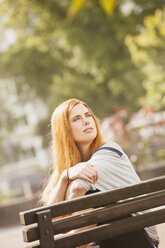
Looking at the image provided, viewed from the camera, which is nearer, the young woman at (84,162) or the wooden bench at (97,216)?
the wooden bench at (97,216)

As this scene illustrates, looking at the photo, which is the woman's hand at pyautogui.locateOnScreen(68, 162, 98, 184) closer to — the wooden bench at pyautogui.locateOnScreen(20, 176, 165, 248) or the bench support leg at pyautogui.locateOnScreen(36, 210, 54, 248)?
the wooden bench at pyautogui.locateOnScreen(20, 176, 165, 248)

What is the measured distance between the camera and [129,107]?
24.4 metres

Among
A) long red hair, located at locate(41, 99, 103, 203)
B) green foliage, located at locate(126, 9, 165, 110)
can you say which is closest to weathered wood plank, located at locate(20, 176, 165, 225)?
long red hair, located at locate(41, 99, 103, 203)

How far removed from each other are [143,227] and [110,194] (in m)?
0.28

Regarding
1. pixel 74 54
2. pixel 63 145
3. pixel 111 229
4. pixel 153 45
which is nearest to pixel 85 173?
pixel 111 229

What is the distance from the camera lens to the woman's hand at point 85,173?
222cm

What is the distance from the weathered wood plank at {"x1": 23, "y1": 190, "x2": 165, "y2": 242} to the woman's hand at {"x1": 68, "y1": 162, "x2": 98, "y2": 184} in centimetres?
18

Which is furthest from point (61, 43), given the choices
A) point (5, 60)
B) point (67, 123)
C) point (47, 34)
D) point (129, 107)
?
point (67, 123)

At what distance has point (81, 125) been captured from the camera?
269 cm

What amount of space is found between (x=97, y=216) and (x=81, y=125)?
0.64 metres

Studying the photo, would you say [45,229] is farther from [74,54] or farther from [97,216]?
[74,54]

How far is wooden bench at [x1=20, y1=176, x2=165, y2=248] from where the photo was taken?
2152mm

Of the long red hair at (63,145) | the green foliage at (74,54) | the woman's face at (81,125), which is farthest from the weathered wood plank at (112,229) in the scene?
the green foliage at (74,54)

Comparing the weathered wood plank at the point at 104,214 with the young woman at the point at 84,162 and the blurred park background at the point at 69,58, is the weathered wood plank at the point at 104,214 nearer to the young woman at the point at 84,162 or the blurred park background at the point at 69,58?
the young woman at the point at 84,162
